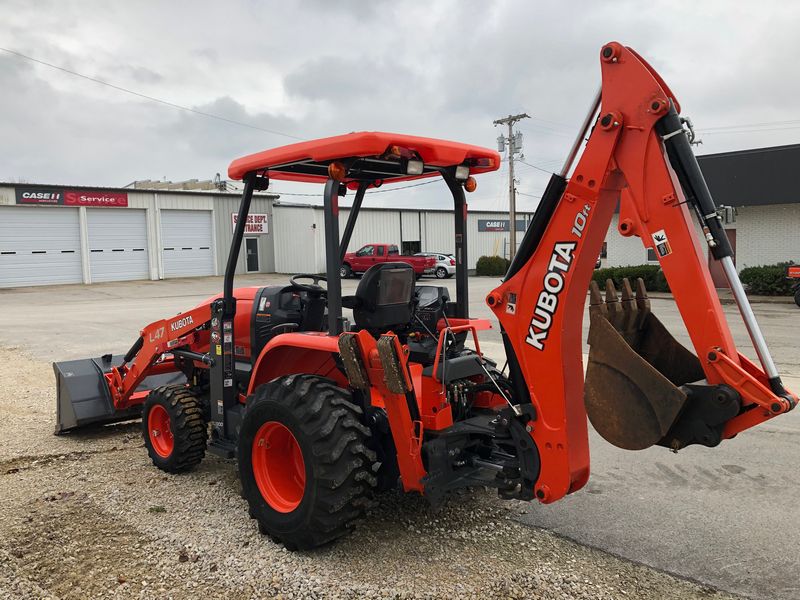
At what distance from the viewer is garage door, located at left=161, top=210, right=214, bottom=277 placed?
33.0 meters

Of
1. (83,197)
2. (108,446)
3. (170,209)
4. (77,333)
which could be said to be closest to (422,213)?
(170,209)

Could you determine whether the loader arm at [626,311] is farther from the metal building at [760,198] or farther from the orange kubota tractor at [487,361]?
the metal building at [760,198]

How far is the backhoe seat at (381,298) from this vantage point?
3.94m

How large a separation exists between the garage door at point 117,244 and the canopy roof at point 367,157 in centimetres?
2931

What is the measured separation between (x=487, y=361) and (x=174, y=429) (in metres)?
2.38

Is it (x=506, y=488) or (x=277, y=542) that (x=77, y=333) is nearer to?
(x=277, y=542)

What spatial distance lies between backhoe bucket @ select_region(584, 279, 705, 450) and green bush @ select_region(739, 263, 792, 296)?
18.5 metres

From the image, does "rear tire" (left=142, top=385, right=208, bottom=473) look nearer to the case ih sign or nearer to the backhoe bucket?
the backhoe bucket

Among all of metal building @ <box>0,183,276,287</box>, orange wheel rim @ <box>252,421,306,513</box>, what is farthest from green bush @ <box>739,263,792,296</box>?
metal building @ <box>0,183,276,287</box>

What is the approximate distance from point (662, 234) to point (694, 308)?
0.34m

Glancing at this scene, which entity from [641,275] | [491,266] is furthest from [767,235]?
[491,266]

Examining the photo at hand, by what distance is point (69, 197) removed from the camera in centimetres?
2992

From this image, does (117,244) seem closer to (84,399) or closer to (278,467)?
(84,399)

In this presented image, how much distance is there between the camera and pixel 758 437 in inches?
228
